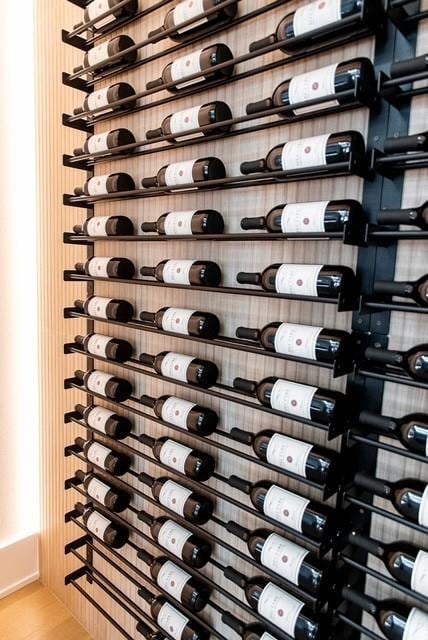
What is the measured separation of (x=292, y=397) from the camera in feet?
2.74

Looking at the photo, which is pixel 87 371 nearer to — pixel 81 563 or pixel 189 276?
pixel 189 276

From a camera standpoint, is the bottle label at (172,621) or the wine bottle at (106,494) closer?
the bottle label at (172,621)

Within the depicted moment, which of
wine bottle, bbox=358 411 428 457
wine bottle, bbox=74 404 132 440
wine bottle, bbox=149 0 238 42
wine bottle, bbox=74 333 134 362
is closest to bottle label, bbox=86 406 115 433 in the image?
wine bottle, bbox=74 404 132 440

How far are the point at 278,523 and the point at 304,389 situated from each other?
0.29m

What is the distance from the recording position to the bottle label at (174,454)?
43.1 inches

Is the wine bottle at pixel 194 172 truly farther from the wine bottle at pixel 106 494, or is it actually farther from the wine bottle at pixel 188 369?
the wine bottle at pixel 106 494

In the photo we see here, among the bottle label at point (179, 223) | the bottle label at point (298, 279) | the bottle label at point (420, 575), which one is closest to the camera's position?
the bottle label at point (420, 575)

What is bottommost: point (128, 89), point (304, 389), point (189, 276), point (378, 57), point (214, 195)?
point (304, 389)

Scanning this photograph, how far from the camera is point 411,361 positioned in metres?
0.70

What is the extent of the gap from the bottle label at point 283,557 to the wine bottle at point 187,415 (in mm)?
284

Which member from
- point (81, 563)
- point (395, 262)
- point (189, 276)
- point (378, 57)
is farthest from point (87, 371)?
point (378, 57)

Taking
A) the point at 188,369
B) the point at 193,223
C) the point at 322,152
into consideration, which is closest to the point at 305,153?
the point at 322,152

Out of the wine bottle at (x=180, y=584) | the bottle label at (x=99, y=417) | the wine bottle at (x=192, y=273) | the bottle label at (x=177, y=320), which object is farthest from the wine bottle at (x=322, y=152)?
the wine bottle at (x=180, y=584)

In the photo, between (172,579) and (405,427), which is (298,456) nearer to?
(405,427)
